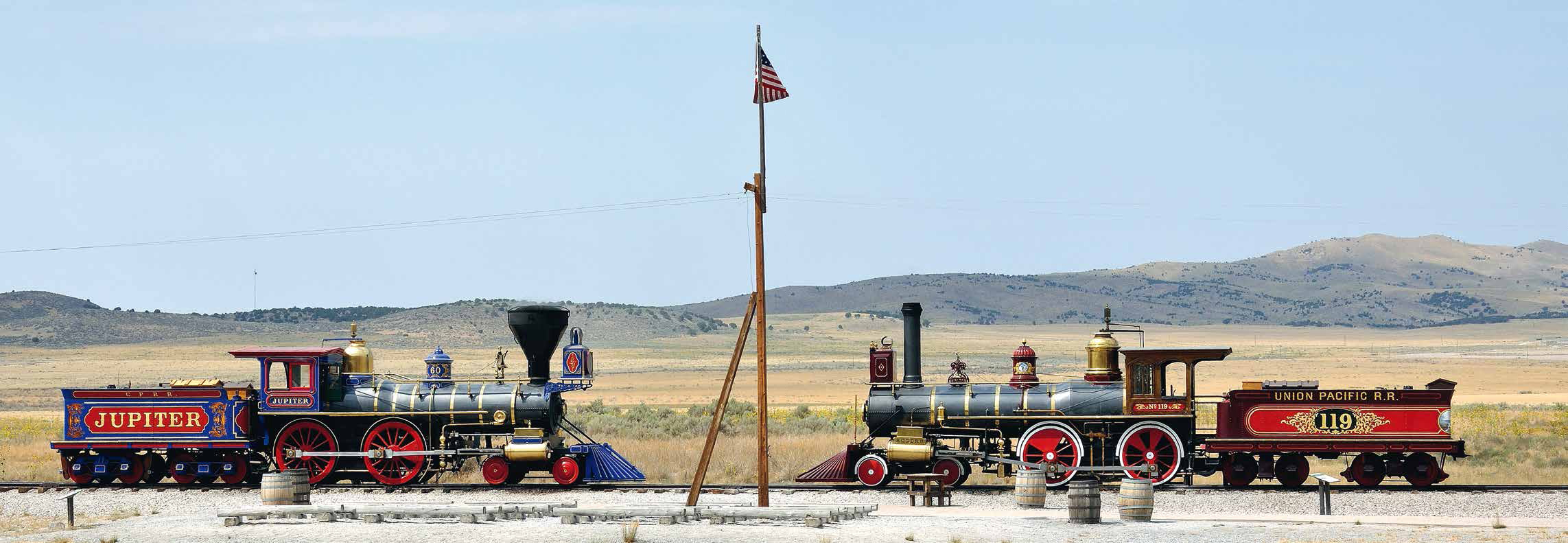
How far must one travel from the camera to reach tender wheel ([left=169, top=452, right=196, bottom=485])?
2844 cm

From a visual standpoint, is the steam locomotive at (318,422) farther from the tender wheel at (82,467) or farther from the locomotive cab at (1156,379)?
the locomotive cab at (1156,379)

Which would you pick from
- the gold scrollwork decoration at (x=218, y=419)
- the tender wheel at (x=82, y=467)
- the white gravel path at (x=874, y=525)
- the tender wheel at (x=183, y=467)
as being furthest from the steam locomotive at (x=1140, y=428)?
the tender wheel at (x=82, y=467)

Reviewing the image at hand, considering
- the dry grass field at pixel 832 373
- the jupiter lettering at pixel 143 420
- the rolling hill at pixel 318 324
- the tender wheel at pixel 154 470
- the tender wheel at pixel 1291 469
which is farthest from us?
the rolling hill at pixel 318 324

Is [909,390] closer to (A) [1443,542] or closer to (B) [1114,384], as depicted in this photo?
(B) [1114,384]

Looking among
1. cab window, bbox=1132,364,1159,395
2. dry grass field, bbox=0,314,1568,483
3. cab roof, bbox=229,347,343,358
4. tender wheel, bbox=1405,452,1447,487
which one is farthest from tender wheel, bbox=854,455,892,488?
cab roof, bbox=229,347,343,358

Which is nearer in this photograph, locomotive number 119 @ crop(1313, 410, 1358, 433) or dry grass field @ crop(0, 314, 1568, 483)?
A: locomotive number 119 @ crop(1313, 410, 1358, 433)

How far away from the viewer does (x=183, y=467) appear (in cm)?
2845

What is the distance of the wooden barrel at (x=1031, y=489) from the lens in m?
23.2

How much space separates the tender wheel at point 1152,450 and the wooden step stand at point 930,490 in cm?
292

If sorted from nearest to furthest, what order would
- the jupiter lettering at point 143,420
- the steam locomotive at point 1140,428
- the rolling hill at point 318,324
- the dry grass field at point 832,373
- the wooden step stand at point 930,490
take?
the wooden step stand at point 930,490 → the steam locomotive at point 1140,428 → the jupiter lettering at point 143,420 → the dry grass field at point 832,373 → the rolling hill at point 318,324

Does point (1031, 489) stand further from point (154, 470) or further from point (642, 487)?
point (154, 470)

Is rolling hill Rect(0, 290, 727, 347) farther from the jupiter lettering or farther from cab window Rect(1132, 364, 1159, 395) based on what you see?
cab window Rect(1132, 364, 1159, 395)

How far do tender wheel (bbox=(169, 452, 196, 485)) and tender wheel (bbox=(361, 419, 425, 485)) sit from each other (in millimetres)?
2957

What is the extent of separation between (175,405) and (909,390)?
485 inches
